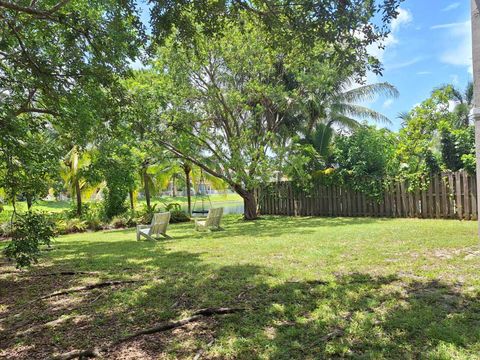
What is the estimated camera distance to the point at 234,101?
1822 centimetres

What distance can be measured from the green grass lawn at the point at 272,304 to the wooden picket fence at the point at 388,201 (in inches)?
217

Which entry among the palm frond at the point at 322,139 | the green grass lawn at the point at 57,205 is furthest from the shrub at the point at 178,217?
the palm frond at the point at 322,139

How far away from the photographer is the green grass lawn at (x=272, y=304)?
359 centimetres

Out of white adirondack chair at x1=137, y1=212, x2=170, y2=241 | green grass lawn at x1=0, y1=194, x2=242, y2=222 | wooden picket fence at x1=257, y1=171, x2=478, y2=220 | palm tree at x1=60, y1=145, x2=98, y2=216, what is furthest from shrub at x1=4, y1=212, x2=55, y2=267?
palm tree at x1=60, y1=145, x2=98, y2=216

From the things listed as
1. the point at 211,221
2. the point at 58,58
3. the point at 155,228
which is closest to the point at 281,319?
the point at 58,58

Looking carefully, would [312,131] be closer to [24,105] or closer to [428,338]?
[24,105]

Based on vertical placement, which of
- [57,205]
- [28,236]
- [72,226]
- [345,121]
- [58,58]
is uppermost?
[345,121]

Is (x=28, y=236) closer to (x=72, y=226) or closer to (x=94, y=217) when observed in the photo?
(x=72, y=226)

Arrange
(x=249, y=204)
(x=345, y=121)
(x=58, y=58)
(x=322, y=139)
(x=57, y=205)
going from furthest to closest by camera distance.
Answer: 1. (x=57, y=205)
2. (x=345, y=121)
3. (x=322, y=139)
4. (x=249, y=204)
5. (x=58, y=58)

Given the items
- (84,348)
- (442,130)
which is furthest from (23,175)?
(442,130)

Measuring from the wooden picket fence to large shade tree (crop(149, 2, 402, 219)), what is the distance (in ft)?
6.86

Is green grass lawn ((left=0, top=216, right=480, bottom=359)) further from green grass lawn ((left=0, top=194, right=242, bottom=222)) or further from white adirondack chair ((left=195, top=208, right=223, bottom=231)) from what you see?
white adirondack chair ((left=195, top=208, right=223, bottom=231))

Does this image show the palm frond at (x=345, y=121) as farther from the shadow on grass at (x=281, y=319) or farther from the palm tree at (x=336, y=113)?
the shadow on grass at (x=281, y=319)

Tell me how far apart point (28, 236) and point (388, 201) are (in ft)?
44.2
